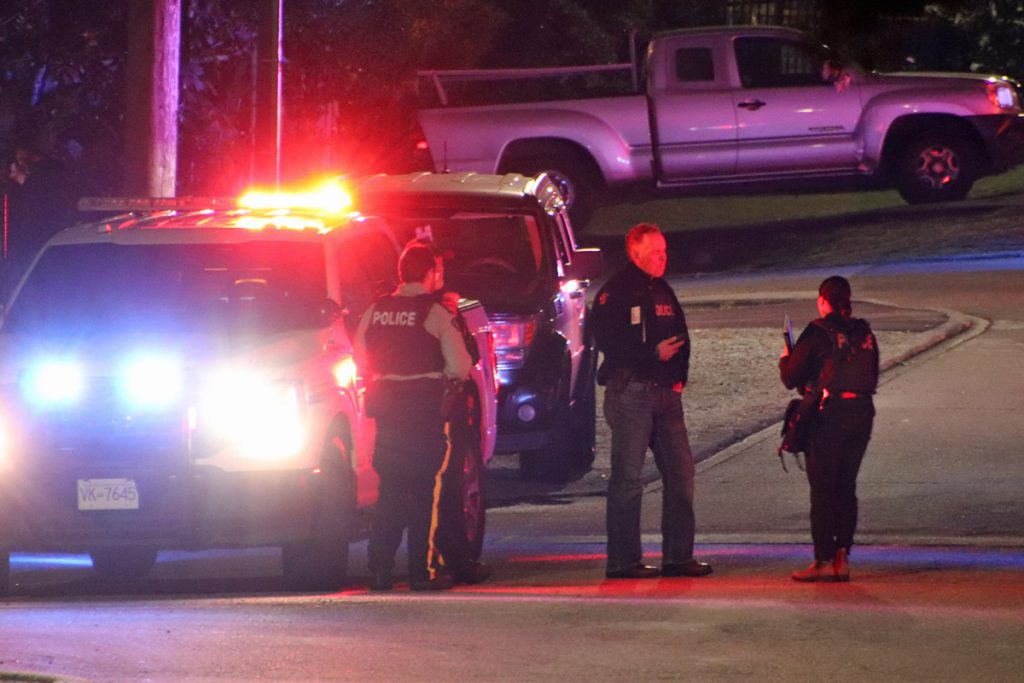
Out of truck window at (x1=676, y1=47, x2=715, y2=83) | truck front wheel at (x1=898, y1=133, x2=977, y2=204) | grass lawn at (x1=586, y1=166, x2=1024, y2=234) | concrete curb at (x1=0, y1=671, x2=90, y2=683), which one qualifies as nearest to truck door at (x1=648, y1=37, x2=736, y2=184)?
truck window at (x1=676, y1=47, x2=715, y2=83)

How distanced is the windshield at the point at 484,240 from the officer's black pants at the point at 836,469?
13.0ft

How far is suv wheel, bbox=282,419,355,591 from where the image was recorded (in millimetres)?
10281

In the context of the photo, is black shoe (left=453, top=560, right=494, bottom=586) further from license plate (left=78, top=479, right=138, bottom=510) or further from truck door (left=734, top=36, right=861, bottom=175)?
truck door (left=734, top=36, right=861, bottom=175)

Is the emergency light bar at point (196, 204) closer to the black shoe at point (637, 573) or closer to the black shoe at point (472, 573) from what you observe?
the black shoe at point (472, 573)

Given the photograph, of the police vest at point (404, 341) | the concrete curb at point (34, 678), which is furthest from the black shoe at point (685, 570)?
the concrete curb at point (34, 678)

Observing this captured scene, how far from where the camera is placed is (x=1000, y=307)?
851 inches

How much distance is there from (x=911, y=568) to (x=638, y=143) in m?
15.5

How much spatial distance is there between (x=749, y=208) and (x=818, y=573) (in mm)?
24149

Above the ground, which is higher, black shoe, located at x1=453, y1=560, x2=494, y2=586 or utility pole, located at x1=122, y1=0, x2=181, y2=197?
utility pole, located at x1=122, y1=0, x2=181, y2=197

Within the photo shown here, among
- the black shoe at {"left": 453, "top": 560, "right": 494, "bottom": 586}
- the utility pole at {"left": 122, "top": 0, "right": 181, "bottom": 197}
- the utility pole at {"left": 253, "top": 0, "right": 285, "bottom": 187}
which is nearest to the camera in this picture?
the black shoe at {"left": 453, "top": 560, "right": 494, "bottom": 586}

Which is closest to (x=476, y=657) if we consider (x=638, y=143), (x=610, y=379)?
(x=610, y=379)

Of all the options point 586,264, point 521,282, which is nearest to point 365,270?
point 521,282

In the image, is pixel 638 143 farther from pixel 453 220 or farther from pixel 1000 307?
pixel 453 220

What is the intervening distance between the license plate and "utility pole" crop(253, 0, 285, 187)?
9606 millimetres
